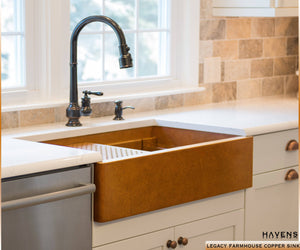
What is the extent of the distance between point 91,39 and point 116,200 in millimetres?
1169

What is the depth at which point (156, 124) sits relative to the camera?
9.30 feet

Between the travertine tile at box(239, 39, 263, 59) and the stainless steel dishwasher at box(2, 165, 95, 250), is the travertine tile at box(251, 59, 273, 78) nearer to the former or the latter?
the travertine tile at box(239, 39, 263, 59)

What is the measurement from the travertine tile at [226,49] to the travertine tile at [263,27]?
0.60 feet

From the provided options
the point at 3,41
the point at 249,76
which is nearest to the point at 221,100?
the point at 249,76

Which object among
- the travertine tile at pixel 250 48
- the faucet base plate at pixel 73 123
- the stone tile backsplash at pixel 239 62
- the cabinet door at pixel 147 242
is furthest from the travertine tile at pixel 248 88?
the cabinet door at pixel 147 242

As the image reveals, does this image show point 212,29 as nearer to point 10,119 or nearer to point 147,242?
point 10,119

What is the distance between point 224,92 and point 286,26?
28.4 inches

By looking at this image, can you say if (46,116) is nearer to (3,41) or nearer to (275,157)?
(3,41)

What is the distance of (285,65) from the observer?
3.93m

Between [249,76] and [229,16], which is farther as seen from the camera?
[249,76]

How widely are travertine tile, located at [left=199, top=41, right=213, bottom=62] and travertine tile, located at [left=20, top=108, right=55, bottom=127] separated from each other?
1041 millimetres

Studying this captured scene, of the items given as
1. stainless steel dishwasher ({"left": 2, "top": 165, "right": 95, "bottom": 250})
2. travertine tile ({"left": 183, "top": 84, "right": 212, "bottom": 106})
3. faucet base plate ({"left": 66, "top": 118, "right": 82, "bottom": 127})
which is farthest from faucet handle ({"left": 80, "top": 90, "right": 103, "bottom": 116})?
travertine tile ({"left": 183, "top": 84, "right": 212, "bottom": 106})

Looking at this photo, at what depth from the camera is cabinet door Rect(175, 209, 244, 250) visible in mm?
2305

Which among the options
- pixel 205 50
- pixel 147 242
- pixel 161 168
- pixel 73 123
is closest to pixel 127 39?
pixel 205 50
